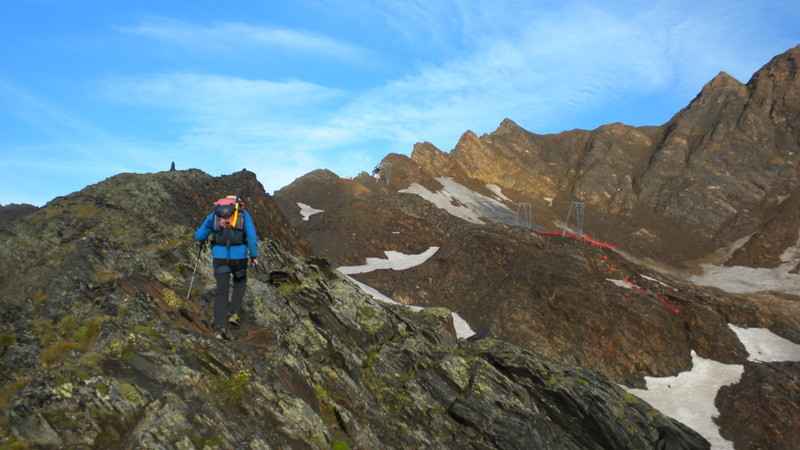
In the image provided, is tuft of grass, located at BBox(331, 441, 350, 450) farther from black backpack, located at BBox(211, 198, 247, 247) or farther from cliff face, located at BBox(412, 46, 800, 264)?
cliff face, located at BBox(412, 46, 800, 264)

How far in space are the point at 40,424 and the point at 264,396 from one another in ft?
12.9

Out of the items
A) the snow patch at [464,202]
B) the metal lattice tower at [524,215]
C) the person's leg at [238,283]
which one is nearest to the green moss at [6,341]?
the person's leg at [238,283]

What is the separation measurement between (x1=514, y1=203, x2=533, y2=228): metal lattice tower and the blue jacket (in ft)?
264

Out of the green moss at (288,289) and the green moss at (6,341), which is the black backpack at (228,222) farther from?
the green moss at (288,289)

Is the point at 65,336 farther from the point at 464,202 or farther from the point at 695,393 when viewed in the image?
the point at 464,202

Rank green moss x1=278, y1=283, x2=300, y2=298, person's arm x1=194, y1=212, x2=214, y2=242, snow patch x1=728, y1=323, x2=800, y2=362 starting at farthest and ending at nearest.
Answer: snow patch x1=728, y1=323, x2=800, y2=362 < green moss x1=278, y1=283, x2=300, y2=298 < person's arm x1=194, y1=212, x2=214, y2=242

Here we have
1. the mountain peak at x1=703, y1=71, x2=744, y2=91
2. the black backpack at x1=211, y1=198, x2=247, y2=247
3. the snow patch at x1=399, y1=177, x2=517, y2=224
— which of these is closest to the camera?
the black backpack at x1=211, y1=198, x2=247, y2=247

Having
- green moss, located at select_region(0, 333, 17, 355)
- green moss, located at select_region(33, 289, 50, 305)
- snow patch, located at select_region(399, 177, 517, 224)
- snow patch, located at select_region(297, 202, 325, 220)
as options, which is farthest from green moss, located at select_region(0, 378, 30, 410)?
snow patch, located at select_region(399, 177, 517, 224)

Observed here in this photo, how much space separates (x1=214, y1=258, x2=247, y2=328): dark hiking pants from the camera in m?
11.1

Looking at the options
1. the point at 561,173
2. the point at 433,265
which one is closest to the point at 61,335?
the point at 433,265

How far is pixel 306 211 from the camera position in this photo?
7250 centimetres

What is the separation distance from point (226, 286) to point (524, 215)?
92045 millimetres

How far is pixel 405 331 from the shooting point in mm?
18328

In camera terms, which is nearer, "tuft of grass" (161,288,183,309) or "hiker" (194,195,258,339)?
"hiker" (194,195,258,339)
